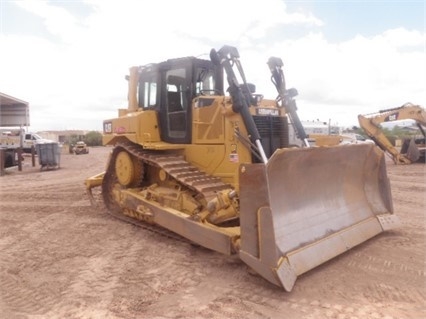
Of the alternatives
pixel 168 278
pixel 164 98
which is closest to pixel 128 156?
pixel 164 98

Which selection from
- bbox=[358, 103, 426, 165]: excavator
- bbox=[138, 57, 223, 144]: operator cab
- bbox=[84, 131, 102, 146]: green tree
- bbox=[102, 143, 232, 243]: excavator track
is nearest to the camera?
bbox=[102, 143, 232, 243]: excavator track

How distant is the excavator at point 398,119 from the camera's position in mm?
16375

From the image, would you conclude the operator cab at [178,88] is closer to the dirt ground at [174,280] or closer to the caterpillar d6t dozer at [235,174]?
the caterpillar d6t dozer at [235,174]

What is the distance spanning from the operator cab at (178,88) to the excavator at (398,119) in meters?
12.6

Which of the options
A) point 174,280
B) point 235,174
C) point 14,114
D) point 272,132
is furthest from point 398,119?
point 14,114

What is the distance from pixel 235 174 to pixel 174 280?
1812 mm

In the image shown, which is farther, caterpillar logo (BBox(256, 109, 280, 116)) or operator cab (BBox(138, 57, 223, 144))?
operator cab (BBox(138, 57, 223, 144))

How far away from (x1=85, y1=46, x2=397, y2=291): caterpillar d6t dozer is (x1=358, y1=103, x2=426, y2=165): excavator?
12.0m

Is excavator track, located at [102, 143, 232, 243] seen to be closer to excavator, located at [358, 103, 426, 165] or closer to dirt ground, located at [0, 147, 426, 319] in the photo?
dirt ground, located at [0, 147, 426, 319]

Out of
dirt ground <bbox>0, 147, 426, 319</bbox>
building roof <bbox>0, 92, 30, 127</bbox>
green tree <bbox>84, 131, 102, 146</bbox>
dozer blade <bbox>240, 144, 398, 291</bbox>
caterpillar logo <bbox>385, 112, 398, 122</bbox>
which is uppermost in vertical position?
building roof <bbox>0, 92, 30, 127</bbox>

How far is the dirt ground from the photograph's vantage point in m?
3.60

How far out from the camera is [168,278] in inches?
171

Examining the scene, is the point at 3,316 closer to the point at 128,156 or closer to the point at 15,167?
the point at 128,156

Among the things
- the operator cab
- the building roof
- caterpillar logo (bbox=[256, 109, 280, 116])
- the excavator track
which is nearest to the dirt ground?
the excavator track
